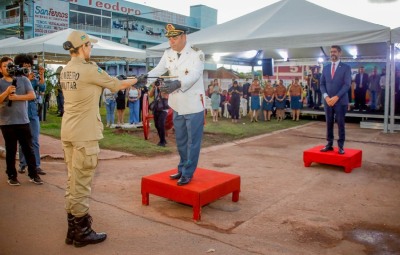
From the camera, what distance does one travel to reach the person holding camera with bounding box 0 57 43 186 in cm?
519

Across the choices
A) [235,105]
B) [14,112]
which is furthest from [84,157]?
[235,105]

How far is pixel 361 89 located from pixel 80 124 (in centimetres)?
1501

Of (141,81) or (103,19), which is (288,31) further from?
(103,19)

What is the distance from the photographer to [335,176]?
20.8 feet

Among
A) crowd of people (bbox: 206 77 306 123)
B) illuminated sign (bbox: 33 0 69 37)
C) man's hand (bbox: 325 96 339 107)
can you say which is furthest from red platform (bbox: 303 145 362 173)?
illuminated sign (bbox: 33 0 69 37)

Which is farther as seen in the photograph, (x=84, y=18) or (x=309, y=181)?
(x=84, y=18)

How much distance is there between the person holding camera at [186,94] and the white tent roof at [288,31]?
7.35m

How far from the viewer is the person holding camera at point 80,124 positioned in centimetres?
346

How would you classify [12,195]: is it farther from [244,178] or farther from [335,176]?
[335,176]

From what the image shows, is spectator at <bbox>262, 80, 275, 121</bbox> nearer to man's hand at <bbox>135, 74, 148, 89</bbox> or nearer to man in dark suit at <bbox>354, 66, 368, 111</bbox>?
man in dark suit at <bbox>354, 66, 368, 111</bbox>

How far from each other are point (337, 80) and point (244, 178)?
2.43 m

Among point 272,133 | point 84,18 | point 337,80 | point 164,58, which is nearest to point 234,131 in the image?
point 272,133

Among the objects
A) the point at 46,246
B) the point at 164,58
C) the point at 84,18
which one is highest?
the point at 84,18

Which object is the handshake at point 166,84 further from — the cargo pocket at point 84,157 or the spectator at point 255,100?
the spectator at point 255,100
